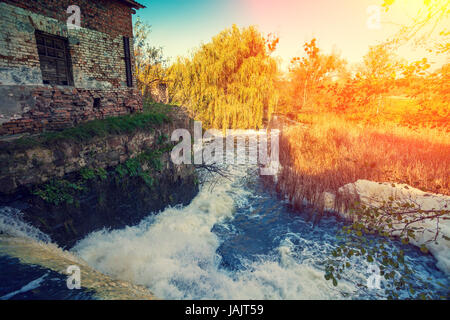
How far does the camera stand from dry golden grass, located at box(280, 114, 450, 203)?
6.85m

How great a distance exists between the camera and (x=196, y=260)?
484 cm

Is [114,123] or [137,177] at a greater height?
[114,123]

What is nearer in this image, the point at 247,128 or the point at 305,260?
the point at 305,260

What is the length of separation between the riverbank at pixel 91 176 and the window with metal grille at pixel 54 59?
1708 mm

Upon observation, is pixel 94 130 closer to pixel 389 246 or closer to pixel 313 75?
pixel 389 246

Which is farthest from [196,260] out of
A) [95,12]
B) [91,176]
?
[95,12]

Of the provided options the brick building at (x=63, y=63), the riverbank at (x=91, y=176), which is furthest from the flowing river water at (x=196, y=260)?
the brick building at (x=63, y=63)

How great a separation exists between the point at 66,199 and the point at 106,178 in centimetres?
103

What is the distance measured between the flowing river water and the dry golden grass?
177cm

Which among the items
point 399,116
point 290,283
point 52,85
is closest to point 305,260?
point 290,283

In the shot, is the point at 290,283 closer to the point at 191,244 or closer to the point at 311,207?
the point at 191,244

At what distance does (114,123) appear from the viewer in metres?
6.19

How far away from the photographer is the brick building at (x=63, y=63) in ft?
15.5

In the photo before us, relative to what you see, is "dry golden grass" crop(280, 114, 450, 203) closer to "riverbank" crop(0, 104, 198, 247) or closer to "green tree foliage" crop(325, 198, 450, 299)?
"green tree foliage" crop(325, 198, 450, 299)
